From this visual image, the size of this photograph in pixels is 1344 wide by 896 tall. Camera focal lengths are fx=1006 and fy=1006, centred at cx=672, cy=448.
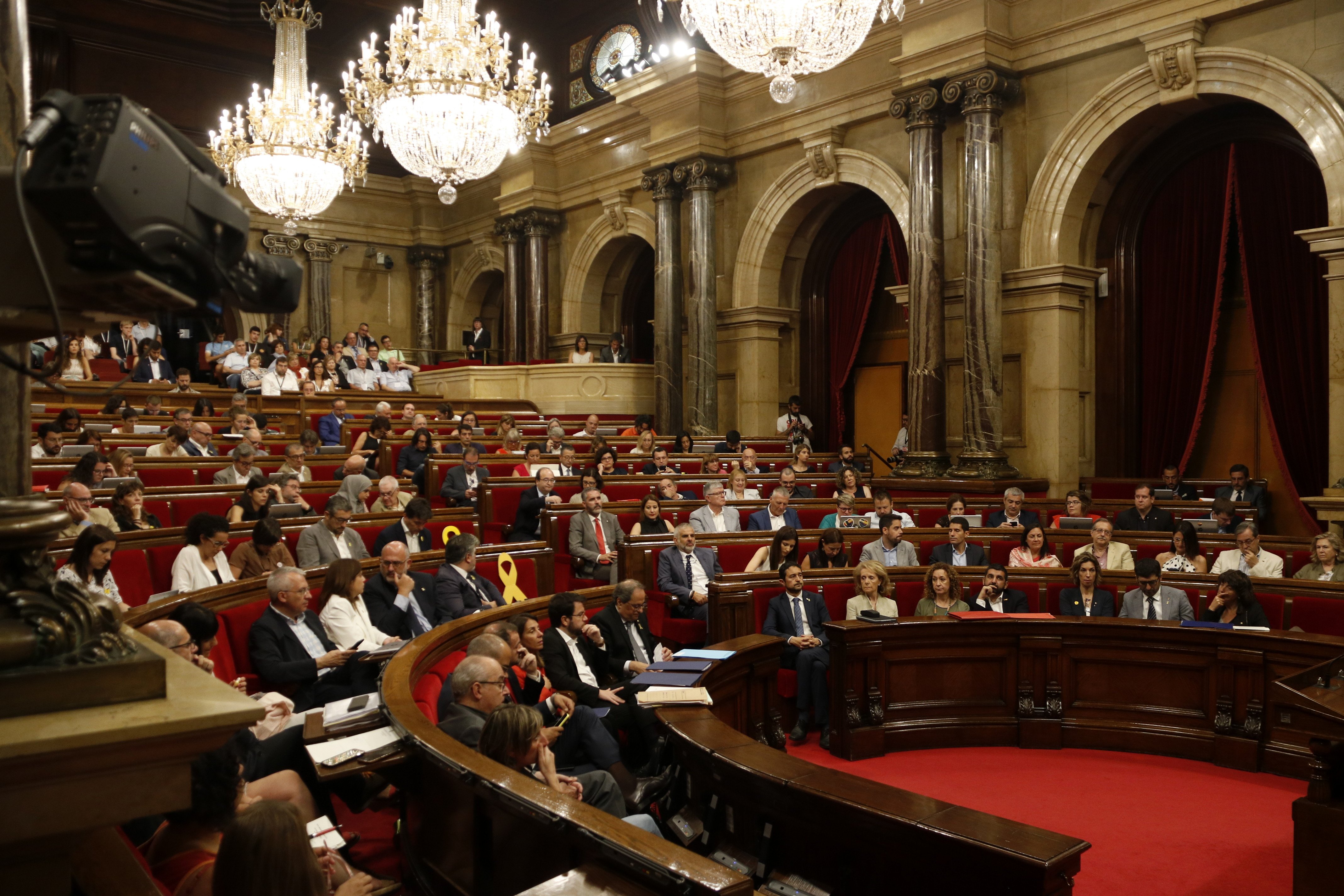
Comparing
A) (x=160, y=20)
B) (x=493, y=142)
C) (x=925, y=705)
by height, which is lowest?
(x=925, y=705)

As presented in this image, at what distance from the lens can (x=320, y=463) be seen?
8.90 m

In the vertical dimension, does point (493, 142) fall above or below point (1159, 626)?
above

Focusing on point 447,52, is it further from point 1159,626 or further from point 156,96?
point 156,96

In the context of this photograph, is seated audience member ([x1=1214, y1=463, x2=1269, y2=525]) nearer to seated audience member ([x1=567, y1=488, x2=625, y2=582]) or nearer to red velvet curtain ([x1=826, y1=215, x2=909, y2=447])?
red velvet curtain ([x1=826, y1=215, x2=909, y2=447])

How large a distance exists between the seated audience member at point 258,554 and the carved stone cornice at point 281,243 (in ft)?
40.0

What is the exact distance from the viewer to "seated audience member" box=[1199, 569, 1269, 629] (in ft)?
17.1

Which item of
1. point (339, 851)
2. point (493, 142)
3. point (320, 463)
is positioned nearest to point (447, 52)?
point (493, 142)

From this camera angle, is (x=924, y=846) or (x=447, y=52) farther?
(x=447, y=52)

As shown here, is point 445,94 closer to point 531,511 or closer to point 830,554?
A: point 531,511

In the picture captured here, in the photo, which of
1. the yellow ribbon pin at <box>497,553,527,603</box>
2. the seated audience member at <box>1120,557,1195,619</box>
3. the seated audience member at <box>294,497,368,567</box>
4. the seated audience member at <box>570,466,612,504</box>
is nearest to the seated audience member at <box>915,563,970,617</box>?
the seated audience member at <box>1120,557,1195,619</box>

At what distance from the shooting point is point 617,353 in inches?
568

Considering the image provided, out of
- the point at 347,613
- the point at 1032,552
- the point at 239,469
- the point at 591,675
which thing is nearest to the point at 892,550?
the point at 1032,552

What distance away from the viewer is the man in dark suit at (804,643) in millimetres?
5301

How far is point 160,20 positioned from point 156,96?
1178 mm
